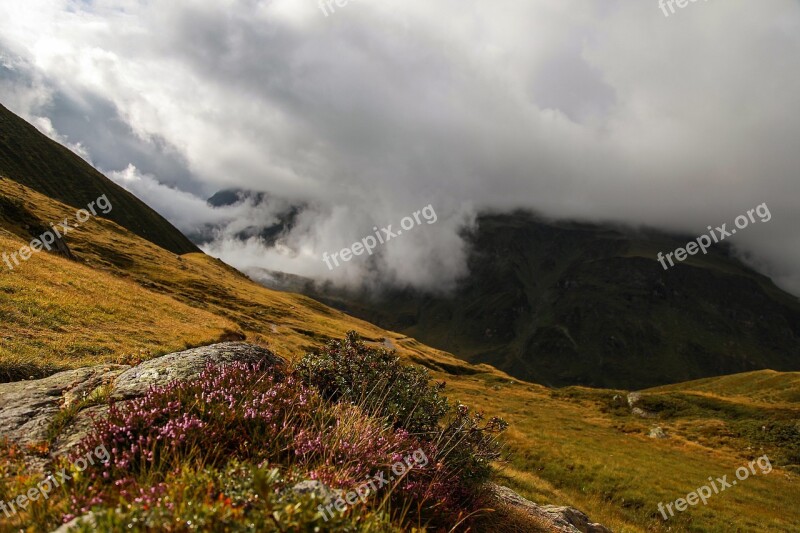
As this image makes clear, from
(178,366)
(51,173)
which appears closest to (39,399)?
(178,366)

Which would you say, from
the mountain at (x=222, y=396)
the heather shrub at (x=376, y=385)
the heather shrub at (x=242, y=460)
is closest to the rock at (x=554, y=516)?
the mountain at (x=222, y=396)

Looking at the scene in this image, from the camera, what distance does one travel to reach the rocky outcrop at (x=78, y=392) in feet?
21.8

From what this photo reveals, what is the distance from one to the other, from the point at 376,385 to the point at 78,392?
623cm

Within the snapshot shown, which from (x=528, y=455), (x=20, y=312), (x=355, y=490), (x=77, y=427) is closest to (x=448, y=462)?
(x=355, y=490)

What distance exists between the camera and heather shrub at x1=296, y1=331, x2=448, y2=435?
9914mm

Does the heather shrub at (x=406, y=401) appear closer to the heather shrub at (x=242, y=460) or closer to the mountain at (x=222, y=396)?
the heather shrub at (x=242, y=460)

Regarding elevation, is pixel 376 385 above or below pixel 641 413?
above

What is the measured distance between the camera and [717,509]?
25.5 meters

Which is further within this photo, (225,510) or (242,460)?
(242,460)

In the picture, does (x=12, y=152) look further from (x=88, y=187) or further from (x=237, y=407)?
(x=237, y=407)

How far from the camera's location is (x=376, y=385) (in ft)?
33.0

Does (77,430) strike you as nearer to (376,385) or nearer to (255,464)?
(255,464)

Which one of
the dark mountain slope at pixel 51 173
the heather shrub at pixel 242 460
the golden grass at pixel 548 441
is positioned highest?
the dark mountain slope at pixel 51 173

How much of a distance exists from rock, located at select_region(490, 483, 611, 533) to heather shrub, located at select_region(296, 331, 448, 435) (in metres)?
2.37
